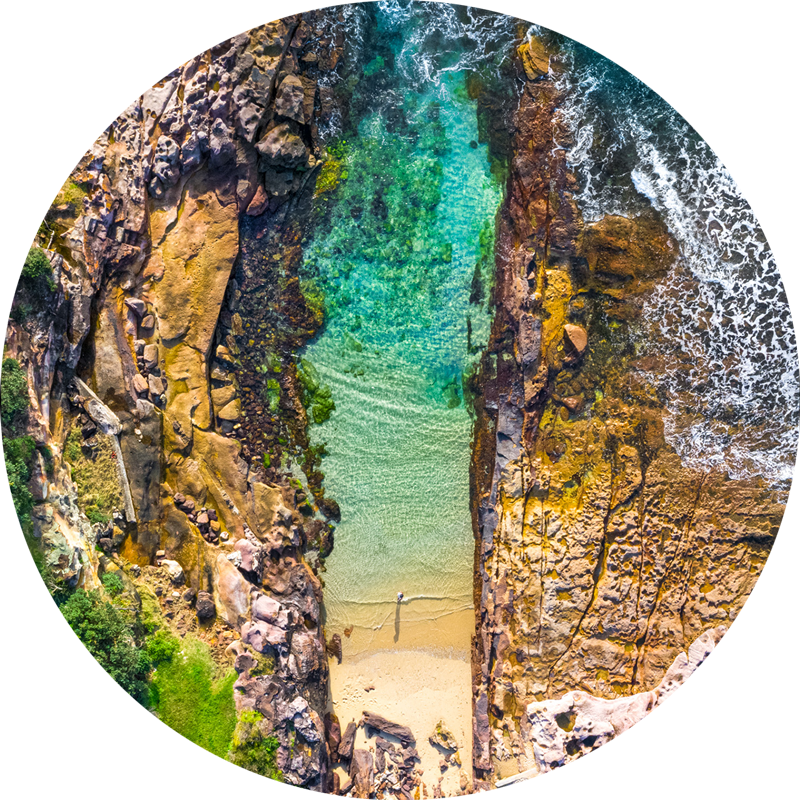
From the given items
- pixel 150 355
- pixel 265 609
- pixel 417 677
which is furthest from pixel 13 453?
pixel 417 677

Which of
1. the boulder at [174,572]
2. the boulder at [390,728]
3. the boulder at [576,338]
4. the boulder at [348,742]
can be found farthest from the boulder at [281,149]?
the boulder at [348,742]

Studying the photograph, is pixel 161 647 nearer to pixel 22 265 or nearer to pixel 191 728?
pixel 191 728

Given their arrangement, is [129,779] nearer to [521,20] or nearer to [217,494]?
[217,494]

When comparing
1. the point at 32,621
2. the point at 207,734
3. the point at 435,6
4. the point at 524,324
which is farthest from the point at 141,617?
the point at 435,6

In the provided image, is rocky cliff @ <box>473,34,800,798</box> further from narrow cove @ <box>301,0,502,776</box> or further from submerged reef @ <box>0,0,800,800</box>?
narrow cove @ <box>301,0,502,776</box>

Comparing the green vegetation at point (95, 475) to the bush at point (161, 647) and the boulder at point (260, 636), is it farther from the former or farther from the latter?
the boulder at point (260, 636)

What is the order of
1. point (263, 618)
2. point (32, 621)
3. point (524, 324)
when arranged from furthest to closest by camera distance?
point (524, 324), point (263, 618), point (32, 621)
